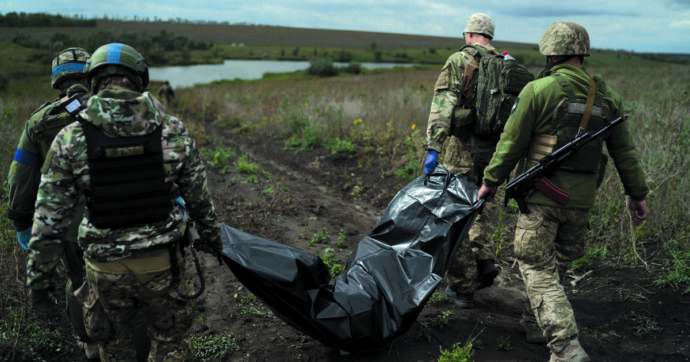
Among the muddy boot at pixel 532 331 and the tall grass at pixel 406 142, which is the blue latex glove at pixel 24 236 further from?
the muddy boot at pixel 532 331

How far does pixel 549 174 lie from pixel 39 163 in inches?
117

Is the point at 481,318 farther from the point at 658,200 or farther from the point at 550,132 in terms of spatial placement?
the point at 658,200

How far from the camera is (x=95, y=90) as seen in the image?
2184mm

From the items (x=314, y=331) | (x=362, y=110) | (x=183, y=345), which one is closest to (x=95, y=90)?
(x=183, y=345)

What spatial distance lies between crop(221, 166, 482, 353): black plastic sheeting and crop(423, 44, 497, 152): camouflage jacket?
1.28 ft

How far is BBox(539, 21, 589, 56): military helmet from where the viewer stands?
2738mm

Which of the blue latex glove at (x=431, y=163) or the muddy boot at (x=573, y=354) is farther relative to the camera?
the blue latex glove at (x=431, y=163)

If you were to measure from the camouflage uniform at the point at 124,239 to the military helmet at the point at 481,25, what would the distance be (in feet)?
8.46

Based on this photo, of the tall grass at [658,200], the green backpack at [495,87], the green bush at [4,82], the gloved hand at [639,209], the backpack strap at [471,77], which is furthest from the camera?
the green bush at [4,82]

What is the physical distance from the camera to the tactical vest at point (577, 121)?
8.89 ft

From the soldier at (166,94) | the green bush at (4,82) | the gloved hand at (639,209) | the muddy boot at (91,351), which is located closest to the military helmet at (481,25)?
the gloved hand at (639,209)

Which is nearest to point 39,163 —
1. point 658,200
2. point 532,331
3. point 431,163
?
point 431,163

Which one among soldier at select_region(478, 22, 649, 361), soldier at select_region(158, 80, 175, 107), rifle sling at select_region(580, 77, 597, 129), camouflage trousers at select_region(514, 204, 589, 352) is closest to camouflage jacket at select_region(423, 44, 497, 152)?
soldier at select_region(478, 22, 649, 361)

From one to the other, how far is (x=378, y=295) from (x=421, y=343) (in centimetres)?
58
